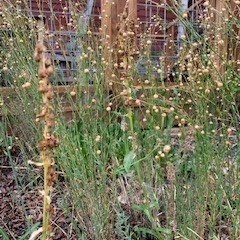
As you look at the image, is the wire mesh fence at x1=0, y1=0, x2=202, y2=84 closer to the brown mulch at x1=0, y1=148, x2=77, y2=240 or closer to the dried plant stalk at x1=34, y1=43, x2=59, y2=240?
the brown mulch at x1=0, y1=148, x2=77, y2=240

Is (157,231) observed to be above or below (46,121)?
below

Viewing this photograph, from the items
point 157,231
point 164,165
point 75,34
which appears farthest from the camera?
point 75,34

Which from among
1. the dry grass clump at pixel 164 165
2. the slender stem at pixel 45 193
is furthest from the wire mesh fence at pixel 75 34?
the slender stem at pixel 45 193

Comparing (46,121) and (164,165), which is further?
(164,165)

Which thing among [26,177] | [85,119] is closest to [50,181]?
[85,119]

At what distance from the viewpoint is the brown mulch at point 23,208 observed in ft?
6.32

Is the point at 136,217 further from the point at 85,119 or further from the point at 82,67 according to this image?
the point at 82,67

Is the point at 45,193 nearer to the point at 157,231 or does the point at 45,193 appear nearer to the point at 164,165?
the point at 157,231

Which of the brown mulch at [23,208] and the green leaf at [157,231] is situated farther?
the brown mulch at [23,208]

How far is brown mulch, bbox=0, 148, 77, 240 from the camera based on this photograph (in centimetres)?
193

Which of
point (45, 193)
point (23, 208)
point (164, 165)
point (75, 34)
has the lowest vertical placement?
point (23, 208)

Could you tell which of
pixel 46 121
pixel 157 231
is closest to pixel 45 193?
pixel 46 121

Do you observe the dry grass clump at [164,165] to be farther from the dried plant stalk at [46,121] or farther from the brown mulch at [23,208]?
the dried plant stalk at [46,121]

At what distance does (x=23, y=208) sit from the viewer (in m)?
1.88
